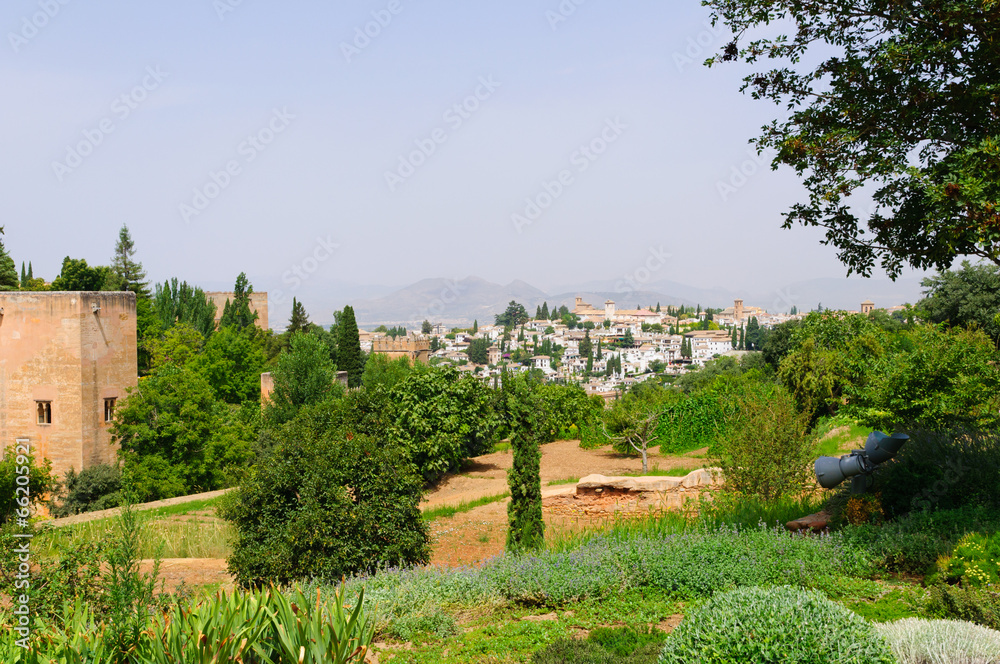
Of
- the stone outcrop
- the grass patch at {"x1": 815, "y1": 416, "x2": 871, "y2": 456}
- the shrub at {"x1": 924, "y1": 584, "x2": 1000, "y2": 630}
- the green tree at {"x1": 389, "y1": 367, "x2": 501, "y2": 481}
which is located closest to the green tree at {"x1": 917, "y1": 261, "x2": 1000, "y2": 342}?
the grass patch at {"x1": 815, "y1": 416, "x2": 871, "y2": 456}

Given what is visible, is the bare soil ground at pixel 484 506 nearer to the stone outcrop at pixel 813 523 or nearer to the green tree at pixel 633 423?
the green tree at pixel 633 423

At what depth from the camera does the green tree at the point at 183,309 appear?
46.8 metres

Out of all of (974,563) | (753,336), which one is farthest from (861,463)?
(753,336)

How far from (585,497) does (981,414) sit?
6.51 metres

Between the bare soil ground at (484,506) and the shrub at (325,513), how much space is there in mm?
581

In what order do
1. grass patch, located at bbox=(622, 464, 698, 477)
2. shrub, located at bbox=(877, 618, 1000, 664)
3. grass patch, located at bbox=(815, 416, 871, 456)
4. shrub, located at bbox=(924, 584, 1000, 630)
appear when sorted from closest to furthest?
shrub, located at bbox=(877, 618, 1000, 664) < shrub, located at bbox=(924, 584, 1000, 630) < grass patch, located at bbox=(815, 416, 871, 456) < grass patch, located at bbox=(622, 464, 698, 477)

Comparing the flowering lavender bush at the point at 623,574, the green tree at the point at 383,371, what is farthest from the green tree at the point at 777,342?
the flowering lavender bush at the point at 623,574

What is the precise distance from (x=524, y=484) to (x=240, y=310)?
4909 cm

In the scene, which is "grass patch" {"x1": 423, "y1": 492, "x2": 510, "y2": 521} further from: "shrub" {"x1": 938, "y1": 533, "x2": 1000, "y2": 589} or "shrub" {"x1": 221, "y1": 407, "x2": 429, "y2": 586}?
"shrub" {"x1": 938, "y1": 533, "x2": 1000, "y2": 589}

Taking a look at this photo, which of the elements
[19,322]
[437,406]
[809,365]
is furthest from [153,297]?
[809,365]

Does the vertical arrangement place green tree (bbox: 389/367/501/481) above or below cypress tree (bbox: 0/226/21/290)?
below

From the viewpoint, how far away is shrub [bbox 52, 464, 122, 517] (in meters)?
21.3

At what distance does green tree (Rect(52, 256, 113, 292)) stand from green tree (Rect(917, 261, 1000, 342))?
1646 inches

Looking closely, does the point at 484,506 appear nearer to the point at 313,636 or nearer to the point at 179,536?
the point at 179,536
